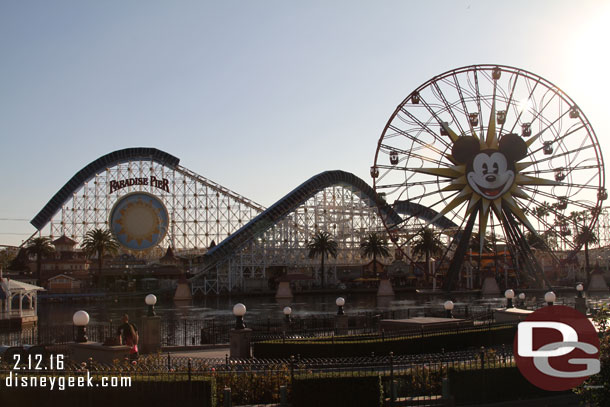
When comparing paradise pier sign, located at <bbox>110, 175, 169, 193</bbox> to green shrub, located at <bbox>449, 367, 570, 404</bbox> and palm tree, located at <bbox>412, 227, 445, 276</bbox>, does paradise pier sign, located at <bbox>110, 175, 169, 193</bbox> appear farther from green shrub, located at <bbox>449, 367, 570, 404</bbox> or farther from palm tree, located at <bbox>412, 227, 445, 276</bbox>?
green shrub, located at <bbox>449, 367, 570, 404</bbox>

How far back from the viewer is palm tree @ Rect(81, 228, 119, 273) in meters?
92.3

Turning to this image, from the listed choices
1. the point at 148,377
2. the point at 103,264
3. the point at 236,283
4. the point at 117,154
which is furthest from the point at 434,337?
the point at 103,264

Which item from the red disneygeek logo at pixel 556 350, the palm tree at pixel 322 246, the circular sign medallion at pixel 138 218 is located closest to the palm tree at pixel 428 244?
the palm tree at pixel 322 246

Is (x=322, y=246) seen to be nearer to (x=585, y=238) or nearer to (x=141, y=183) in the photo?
(x=141, y=183)

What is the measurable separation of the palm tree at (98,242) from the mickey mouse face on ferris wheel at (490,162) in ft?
181

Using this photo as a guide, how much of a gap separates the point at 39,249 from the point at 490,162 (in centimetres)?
6668

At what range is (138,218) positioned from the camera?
96.6 metres

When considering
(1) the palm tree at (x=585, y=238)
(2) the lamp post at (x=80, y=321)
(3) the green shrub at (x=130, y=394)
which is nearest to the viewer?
(3) the green shrub at (x=130, y=394)

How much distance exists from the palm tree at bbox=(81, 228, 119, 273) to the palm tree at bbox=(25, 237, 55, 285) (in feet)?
19.3

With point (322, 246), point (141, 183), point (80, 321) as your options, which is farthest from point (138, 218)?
point (80, 321)

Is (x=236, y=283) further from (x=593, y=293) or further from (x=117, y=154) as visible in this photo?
(x=593, y=293)

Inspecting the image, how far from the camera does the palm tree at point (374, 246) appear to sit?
315 ft

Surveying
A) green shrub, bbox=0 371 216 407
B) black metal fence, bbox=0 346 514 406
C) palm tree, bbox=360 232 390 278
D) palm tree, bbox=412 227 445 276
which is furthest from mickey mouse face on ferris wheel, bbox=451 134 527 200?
green shrub, bbox=0 371 216 407

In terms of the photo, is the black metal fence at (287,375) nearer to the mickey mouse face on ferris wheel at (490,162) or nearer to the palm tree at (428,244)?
the mickey mouse face on ferris wheel at (490,162)
